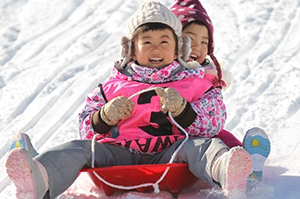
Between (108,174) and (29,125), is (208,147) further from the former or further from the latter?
(29,125)

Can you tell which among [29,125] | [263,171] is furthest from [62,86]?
[263,171]

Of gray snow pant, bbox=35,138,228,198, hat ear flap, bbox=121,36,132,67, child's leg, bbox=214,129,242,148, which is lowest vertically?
child's leg, bbox=214,129,242,148

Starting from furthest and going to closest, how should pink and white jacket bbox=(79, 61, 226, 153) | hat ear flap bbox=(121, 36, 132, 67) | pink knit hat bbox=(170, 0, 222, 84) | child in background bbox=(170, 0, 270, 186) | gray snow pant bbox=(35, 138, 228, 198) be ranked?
pink knit hat bbox=(170, 0, 222, 84) → child in background bbox=(170, 0, 270, 186) → hat ear flap bbox=(121, 36, 132, 67) → pink and white jacket bbox=(79, 61, 226, 153) → gray snow pant bbox=(35, 138, 228, 198)

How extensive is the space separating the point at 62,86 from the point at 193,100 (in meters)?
1.96

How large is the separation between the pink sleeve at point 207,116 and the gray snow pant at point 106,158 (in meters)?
0.15

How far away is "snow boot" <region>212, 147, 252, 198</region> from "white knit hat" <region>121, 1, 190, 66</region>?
0.78 meters

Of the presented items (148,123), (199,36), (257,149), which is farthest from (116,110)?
(199,36)

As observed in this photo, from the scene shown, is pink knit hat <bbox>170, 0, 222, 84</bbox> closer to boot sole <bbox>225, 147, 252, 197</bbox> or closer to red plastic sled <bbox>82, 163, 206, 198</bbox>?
red plastic sled <bbox>82, 163, 206, 198</bbox>

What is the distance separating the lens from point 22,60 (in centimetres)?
538

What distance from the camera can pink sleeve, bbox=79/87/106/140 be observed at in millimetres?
2821

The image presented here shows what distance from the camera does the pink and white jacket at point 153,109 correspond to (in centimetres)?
271

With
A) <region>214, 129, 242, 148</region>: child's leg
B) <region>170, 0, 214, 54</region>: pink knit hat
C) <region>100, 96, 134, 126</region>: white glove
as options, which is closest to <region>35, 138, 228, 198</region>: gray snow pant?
<region>100, 96, 134, 126</region>: white glove

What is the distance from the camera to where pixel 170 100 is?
8.57ft

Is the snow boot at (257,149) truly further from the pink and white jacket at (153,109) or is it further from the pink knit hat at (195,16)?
the pink knit hat at (195,16)
